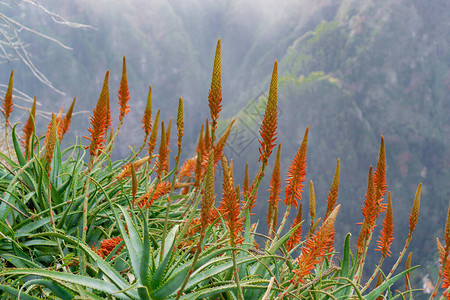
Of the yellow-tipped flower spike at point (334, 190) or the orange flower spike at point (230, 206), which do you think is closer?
the orange flower spike at point (230, 206)

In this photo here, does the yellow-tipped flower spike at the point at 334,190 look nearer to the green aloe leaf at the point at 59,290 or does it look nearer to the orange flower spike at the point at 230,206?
the orange flower spike at the point at 230,206

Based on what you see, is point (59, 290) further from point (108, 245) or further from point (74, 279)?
point (108, 245)

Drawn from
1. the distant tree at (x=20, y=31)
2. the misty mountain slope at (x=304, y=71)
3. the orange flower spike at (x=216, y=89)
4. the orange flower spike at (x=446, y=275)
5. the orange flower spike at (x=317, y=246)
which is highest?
the misty mountain slope at (x=304, y=71)

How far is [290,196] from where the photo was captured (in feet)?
5.20

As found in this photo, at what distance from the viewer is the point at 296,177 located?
154cm

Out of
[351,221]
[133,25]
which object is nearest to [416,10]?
[351,221]

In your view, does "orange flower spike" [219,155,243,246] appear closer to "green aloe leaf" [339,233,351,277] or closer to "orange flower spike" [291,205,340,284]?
"orange flower spike" [291,205,340,284]

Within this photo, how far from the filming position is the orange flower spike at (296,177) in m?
1.49

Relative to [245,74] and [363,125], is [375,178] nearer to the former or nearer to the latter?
[363,125]

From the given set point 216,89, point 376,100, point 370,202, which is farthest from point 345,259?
point 376,100

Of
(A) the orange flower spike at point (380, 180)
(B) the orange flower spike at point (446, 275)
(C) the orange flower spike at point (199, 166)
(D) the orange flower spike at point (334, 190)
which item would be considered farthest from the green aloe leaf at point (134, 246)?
(B) the orange flower spike at point (446, 275)

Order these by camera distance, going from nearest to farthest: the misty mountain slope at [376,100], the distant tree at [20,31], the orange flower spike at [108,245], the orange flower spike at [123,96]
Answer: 1. the orange flower spike at [108,245]
2. the orange flower spike at [123,96]
3. the distant tree at [20,31]
4. the misty mountain slope at [376,100]

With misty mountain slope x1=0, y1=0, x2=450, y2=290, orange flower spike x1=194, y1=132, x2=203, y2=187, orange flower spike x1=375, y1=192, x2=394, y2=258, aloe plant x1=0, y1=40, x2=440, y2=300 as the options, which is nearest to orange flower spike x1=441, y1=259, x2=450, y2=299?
aloe plant x1=0, y1=40, x2=440, y2=300

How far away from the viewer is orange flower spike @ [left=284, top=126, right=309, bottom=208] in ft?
4.87
